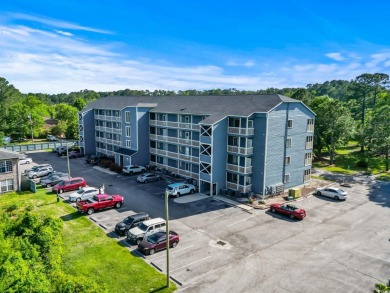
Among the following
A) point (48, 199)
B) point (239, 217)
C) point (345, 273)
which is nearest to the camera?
point (345, 273)

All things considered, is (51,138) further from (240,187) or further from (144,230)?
(144,230)

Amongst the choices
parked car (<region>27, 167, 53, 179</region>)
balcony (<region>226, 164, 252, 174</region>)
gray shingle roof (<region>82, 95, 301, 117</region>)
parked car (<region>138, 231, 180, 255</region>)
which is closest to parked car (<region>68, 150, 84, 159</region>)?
gray shingle roof (<region>82, 95, 301, 117</region>)

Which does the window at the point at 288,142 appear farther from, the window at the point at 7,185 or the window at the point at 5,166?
the window at the point at 7,185

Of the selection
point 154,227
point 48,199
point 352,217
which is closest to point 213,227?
point 154,227

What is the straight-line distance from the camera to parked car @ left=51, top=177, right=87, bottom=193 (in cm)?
4356

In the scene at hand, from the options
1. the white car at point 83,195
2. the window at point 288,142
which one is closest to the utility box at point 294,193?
the window at point 288,142

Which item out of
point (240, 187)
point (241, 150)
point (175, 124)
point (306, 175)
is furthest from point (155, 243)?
point (306, 175)

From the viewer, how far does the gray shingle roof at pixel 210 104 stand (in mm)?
42875

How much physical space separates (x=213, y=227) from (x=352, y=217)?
1738 centimetres

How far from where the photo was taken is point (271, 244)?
2916 centimetres

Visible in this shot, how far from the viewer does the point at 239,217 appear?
117 feet

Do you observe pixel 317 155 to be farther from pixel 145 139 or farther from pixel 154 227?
pixel 154 227

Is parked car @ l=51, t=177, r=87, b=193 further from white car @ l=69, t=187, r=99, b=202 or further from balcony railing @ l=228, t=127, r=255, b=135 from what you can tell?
balcony railing @ l=228, t=127, r=255, b=135

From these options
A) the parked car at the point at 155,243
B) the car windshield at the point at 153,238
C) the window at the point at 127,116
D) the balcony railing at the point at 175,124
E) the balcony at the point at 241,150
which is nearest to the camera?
the parked car at the point at 155,243
